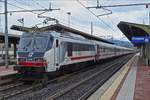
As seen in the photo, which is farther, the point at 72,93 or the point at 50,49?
the point at 50,49

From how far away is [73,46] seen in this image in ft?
89.4

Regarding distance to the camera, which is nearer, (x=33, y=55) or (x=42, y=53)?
(x=42, y=53)

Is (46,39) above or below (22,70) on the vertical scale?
above

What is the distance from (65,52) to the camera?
24.4 metres

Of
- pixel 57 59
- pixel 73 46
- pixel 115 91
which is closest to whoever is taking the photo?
pixel 115 91

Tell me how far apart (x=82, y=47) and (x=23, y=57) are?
36.6 feet

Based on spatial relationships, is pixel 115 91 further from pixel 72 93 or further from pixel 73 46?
pixel 73 46

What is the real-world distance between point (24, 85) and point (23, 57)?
1.66 meters

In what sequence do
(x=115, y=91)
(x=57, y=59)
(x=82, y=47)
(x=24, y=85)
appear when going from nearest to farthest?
(x=115, y=91) → (x=24, y=85) → (x=57, y=59) → (x=82, y=47)

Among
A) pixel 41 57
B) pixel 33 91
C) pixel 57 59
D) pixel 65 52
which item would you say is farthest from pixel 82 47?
pixel 33 91

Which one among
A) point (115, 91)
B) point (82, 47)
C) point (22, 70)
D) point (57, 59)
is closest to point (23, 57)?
point (22, 70)

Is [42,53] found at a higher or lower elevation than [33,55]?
higher

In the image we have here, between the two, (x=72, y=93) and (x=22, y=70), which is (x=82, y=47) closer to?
(x=22, y=70)

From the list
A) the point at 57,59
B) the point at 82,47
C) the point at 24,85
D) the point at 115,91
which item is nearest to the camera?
the point at 115,91
